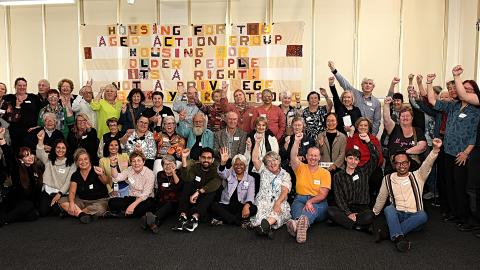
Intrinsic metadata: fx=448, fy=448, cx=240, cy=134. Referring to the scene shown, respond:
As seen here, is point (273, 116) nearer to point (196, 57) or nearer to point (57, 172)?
point (196, 57)

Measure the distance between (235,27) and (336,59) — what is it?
5.86 ft

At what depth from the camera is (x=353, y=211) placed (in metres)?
4.68

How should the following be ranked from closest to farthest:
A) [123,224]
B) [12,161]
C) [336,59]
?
[123,224], [12,161], [336,59]

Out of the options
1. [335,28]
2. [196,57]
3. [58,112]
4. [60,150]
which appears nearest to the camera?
[60,150]

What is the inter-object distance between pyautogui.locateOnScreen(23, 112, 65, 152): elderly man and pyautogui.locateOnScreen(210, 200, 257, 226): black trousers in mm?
2216

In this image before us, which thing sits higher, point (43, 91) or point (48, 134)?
point (43, 91)

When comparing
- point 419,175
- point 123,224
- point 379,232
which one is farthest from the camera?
point 123,224

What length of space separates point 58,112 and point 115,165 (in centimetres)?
129

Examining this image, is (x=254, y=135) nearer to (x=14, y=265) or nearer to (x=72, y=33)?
(x=14, y=265)

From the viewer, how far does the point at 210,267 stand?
136 inches

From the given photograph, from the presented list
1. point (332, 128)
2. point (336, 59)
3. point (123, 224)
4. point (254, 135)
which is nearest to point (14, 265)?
point (123, 224)

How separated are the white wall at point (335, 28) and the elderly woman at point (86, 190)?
3362 millimetres

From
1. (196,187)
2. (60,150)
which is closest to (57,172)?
(60,150)

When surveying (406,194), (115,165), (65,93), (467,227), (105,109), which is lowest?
(467,227)
